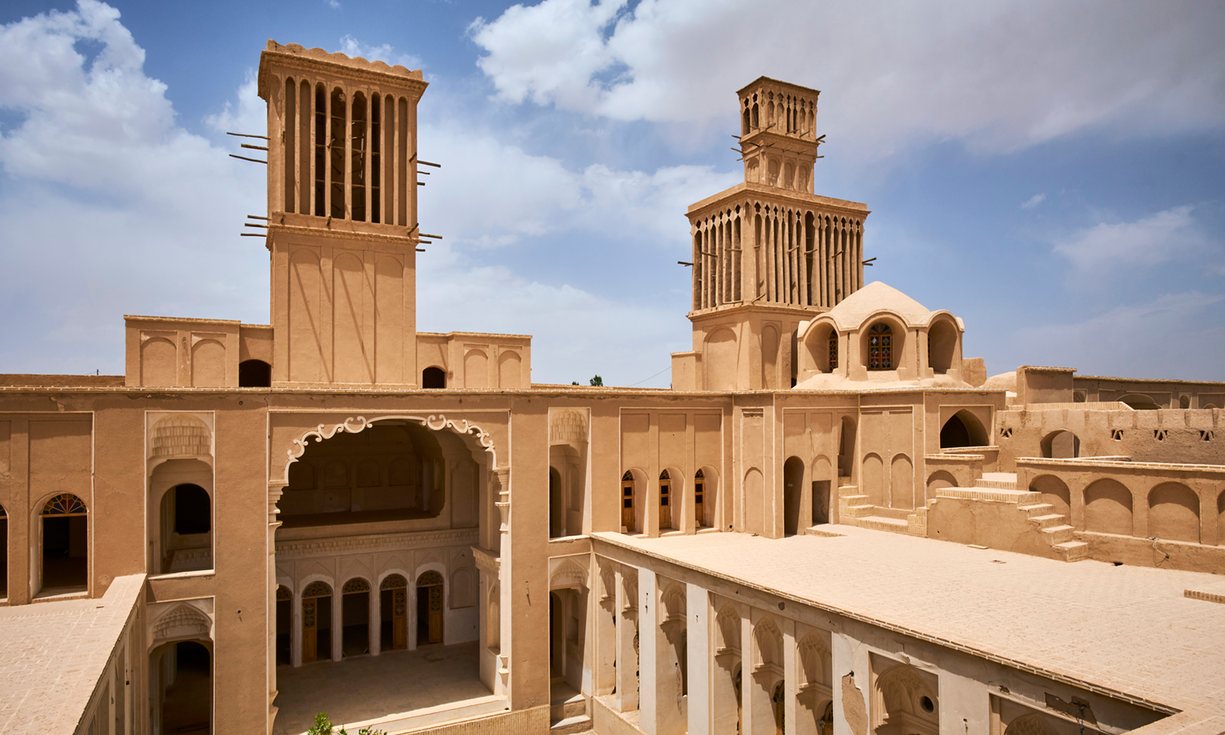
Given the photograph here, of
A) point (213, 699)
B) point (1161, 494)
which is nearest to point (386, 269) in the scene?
point (213, 699)

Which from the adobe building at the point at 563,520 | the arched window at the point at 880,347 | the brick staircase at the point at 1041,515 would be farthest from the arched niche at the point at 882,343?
the brick staircase at the point at 1041,515

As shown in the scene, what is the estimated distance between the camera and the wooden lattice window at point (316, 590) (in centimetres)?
2209

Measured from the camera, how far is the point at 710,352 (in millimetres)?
29844

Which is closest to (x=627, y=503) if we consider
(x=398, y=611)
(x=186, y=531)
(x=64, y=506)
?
(x=398, y=611)

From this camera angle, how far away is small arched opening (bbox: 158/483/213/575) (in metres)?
19.2

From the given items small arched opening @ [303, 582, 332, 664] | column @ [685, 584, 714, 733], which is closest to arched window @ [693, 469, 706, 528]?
column @ [685, 584, 714, 733]

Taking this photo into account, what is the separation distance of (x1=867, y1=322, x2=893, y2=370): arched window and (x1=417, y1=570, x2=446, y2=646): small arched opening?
52.2ft

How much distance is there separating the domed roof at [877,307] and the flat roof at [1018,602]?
7.90 m

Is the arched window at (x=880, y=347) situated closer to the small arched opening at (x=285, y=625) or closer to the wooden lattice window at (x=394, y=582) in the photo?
the wooden lattice window at (x=394, y=582)

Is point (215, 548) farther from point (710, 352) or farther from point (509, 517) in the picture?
point (710, 352)

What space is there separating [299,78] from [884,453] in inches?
810

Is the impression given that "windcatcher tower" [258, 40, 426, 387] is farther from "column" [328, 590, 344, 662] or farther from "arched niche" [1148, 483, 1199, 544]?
"arched niche" [1148, 483, 1199, 544]

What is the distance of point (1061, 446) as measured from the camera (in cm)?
2530

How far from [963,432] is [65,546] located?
93.3 feet
